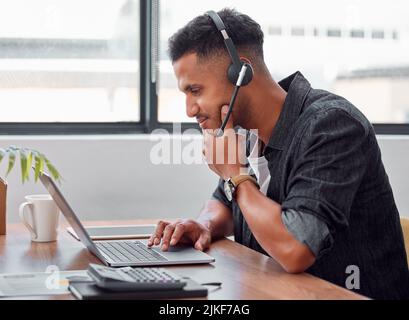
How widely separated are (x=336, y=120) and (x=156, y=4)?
1153 mm

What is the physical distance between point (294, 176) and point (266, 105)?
0.94ft

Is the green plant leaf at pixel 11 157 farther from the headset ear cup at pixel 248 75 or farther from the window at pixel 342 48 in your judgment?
the window at pixel 342 48

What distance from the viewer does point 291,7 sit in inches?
104

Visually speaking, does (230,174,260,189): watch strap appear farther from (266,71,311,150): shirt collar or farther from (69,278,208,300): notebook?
(69,278,208,300): notebook

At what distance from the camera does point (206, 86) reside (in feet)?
5.72

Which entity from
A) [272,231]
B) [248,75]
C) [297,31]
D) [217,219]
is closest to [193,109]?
[248,75]

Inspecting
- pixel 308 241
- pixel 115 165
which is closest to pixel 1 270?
pixel 308 241

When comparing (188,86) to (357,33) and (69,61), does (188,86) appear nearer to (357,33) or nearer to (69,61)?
(69,61)

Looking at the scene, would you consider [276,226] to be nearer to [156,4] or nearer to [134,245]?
[134,245]

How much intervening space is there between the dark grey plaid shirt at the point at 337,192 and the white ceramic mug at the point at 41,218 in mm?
507

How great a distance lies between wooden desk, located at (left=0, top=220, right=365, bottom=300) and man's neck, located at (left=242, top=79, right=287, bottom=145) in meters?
0.29

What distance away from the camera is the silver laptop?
4.80 ft

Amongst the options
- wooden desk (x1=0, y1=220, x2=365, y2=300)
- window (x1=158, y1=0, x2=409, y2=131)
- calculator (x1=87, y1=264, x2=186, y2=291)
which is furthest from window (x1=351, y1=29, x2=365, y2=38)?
calculator (x1=87, y1=264, x2=186, y2=291)

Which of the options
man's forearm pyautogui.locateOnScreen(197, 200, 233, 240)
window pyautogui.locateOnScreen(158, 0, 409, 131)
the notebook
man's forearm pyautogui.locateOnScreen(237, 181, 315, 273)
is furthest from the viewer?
window pyautogui.locateOnScreen(158, 0, 409, 131)
